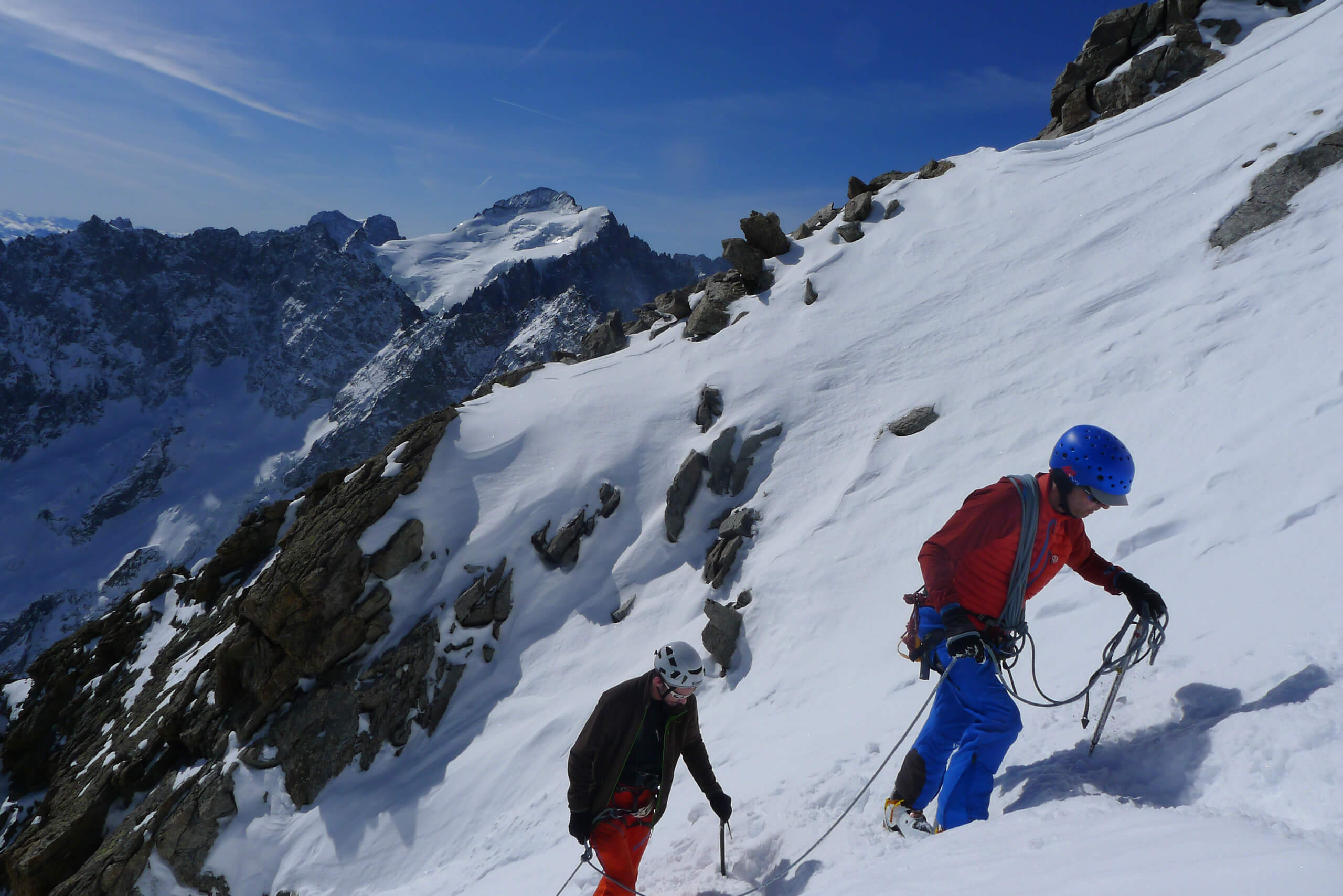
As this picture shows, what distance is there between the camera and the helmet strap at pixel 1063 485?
13.7 feet

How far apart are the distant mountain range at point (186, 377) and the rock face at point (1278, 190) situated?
144934mm

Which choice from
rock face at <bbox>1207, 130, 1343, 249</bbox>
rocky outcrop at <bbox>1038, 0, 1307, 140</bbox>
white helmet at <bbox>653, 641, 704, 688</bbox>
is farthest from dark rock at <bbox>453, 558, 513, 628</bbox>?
rocky outcrop at <bbox>1038, 0, 1307, 140</bbox>

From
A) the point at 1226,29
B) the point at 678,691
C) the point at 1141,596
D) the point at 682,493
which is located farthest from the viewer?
the point at 1226,29

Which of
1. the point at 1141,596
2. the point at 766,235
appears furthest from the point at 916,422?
the point at 766,235

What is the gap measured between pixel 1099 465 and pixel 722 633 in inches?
324

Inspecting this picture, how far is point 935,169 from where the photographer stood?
84.3ft

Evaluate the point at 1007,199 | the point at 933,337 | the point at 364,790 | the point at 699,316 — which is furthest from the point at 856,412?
the point at 364,790

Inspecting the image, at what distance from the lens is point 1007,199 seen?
20359 millimetres

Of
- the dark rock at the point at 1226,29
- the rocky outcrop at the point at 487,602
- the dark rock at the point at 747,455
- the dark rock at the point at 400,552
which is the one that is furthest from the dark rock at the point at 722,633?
the dark rock at the point at 1226,29

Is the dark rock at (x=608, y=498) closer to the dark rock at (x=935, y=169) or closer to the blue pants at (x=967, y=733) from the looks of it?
the blue pants at (x=967, y=733)

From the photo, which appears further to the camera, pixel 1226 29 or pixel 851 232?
pixel 1226 29

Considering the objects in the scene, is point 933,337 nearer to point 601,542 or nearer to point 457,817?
point 601,542

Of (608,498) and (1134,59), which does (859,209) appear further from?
(608,498)

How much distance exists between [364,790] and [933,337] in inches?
640
